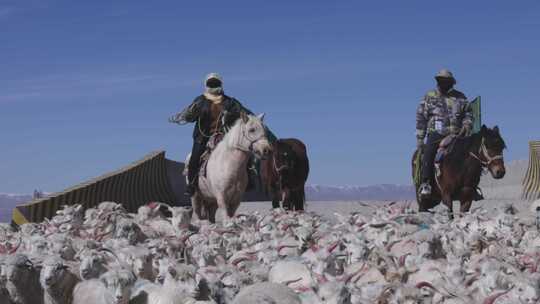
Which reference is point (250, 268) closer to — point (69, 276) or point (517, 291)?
point (69, 276)

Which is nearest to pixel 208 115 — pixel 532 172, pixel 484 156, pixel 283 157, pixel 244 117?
pixel 244 117

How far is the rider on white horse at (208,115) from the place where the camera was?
708 inches

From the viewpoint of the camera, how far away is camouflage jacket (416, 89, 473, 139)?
17.7 metres

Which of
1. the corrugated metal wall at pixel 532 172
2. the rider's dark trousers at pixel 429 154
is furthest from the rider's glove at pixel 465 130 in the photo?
the corrugated metal wall at pixel 532 172

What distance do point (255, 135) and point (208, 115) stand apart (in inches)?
69.6

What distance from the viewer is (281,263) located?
10805mm

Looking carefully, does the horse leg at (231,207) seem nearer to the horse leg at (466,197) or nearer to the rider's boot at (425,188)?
the rider's boot at (425,188)

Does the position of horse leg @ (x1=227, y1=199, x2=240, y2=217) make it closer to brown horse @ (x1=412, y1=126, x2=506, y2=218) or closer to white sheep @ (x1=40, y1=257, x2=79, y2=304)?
brown horse @ (x1=412, y1=126, x2=506, y2=218)

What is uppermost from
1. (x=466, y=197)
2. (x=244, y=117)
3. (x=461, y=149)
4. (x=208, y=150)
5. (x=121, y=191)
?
(x=244, y=117)

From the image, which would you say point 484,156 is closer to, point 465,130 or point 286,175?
point 465,130

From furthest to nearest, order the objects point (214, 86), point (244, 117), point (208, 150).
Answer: point (214, 86)
point (208, 150)
point (244, 117)

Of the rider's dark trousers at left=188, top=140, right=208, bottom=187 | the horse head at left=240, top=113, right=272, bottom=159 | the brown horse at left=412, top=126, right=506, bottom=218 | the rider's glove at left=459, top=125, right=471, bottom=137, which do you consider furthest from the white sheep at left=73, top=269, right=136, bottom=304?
the rider's glove at left=459, top=125, right=471, bottom=137

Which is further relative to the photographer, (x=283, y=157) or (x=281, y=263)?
(x=283, y=157)

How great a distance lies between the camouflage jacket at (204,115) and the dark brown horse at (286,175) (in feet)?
11.2
